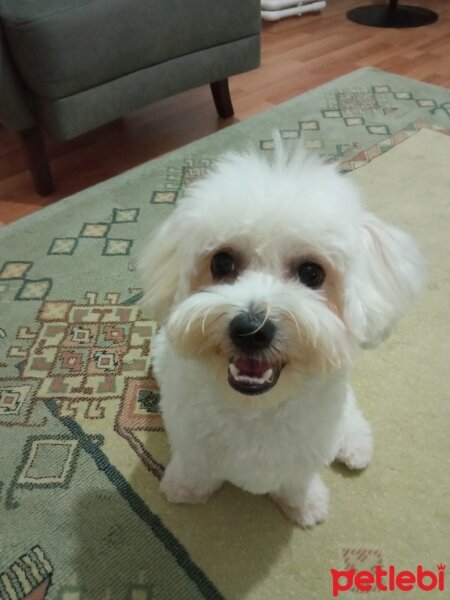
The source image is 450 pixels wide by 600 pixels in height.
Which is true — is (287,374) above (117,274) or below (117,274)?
above

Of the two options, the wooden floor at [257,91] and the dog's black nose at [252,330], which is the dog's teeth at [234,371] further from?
the wooden floor at [257,91]

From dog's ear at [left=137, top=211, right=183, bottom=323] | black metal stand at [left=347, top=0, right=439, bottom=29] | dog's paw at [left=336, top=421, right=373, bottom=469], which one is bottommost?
dog's paw at [left=336, top=421, right=373, bottom=469]

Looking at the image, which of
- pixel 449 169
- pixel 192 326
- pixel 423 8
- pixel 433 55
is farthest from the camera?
pixel 423 8

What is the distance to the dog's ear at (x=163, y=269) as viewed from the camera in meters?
0.81

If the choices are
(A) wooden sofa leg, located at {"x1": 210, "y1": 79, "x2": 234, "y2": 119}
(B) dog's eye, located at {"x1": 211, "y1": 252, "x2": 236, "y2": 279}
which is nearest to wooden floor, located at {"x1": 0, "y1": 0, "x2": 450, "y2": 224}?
(A) wooden sofa leg, located at {"x1": 210, "y1": 79, "x2": 234, "y2": 119}

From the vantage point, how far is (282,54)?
307cm

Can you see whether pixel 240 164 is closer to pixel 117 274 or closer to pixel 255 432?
pixel 255 432

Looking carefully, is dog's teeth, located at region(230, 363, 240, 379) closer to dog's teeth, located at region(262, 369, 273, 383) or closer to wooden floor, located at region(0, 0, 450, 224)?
dog's teeth, located at region(262, 369, 273, 383)

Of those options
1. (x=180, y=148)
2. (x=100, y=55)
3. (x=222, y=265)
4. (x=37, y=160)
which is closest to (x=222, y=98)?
(x=180, y=148)

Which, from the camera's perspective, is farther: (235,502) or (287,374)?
(235,502)

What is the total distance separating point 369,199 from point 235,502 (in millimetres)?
1253

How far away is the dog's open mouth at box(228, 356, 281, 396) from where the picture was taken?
715 millimetres

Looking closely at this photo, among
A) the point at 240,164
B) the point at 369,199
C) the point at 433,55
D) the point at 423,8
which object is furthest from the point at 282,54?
the point at 240,164

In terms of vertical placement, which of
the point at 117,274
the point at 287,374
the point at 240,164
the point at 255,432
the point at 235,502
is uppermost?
the point at 240,164
